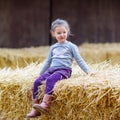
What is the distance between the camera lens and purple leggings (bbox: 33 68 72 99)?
5.66 meters

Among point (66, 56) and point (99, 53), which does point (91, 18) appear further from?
point (66, 56)

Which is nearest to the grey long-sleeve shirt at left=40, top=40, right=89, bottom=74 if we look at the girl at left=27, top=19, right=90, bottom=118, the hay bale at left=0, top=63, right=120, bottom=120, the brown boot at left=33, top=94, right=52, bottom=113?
the girl at left=27, top=19, right=90, bottom=118

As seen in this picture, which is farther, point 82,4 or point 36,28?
point 82,4

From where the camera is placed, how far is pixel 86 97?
538 cm

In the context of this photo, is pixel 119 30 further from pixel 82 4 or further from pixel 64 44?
pixel 64 44

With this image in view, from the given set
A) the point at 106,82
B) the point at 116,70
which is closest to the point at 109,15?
the point at 116,70

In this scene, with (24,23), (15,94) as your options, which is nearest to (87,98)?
(15,94)

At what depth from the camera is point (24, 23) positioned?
12.5 meters

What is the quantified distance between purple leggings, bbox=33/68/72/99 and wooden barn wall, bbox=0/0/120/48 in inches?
243

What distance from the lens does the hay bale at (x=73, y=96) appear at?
520cm

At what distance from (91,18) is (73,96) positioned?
8.58 meters

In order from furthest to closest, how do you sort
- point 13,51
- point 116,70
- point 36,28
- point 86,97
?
1. point 36,28
2. point 13,51
3. point 116,70
4. point 86,97

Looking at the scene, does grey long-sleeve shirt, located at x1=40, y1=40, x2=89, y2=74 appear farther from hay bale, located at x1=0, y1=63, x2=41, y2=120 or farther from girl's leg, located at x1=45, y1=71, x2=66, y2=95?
hay bale, located at x1=0, y1=63, x2=41, y2=120

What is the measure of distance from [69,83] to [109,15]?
8969 millimetres
